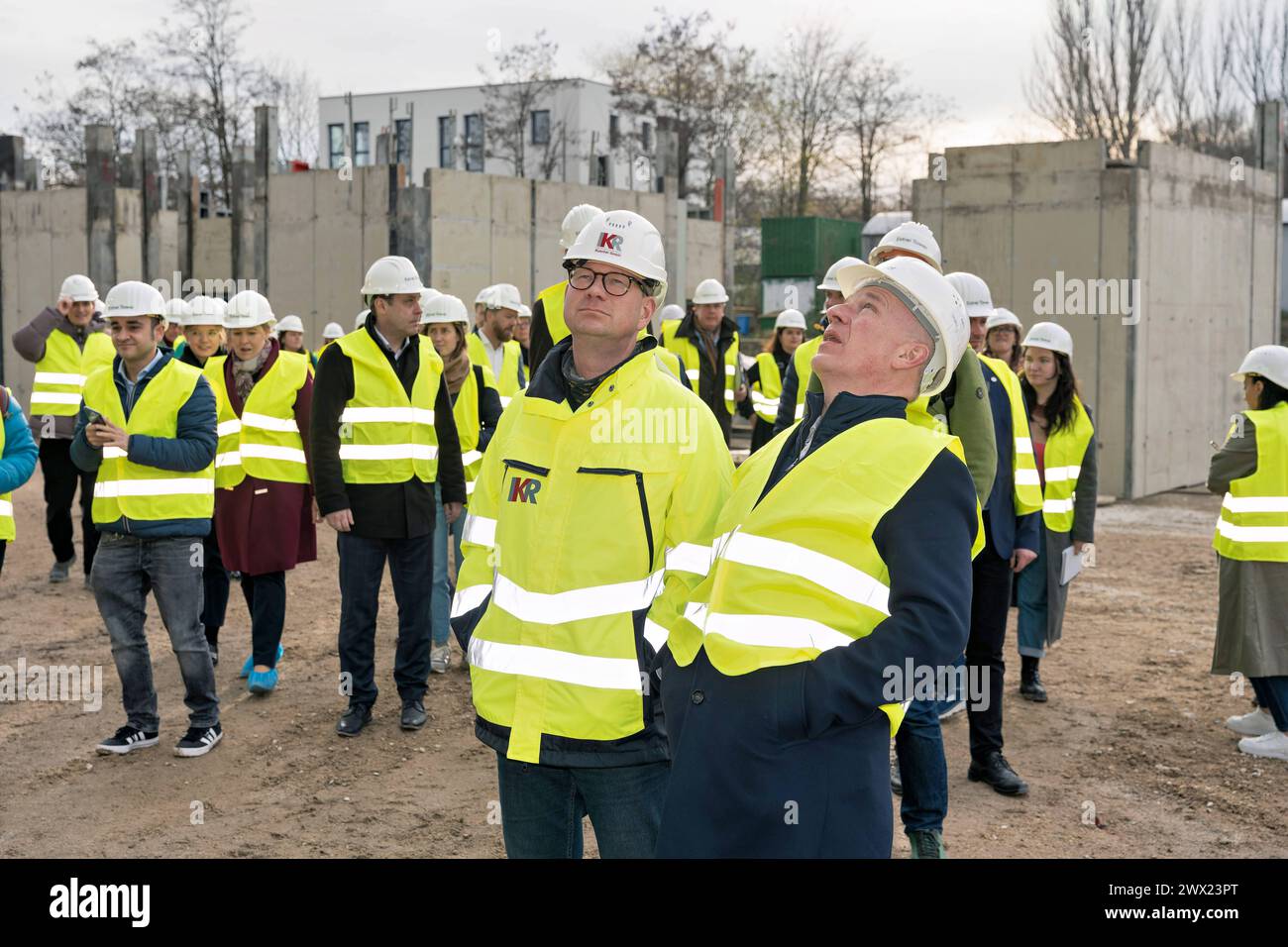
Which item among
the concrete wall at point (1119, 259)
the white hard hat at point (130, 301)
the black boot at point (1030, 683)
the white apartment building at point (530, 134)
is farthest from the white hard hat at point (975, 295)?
the white apartment building at point (530, 134)

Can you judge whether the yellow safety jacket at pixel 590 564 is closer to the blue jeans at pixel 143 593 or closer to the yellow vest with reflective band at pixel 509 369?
the blue jeans at pixel 143 593

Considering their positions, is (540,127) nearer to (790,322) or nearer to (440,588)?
(790,322)

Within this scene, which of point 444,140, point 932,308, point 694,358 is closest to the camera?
point 932,308

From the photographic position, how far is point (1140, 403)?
621 inches

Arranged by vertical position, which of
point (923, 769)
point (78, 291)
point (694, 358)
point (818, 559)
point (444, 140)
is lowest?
point (923, 769)

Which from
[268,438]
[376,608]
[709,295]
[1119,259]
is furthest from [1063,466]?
[1119,259]

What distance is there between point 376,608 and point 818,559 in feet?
16.2

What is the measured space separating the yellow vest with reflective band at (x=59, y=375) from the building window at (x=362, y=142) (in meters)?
62.4

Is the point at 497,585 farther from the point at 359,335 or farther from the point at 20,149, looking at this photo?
the point at 20,149

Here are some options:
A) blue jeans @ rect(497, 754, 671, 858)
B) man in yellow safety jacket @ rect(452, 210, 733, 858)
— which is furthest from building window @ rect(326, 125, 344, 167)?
blue jeans @ rect(497, 754, 671, 858)

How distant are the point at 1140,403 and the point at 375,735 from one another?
11.2 m

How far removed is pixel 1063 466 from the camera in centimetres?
784

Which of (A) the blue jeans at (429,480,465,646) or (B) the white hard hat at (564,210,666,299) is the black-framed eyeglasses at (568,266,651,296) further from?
(A) the blue jeans at (429,480,465,646)
